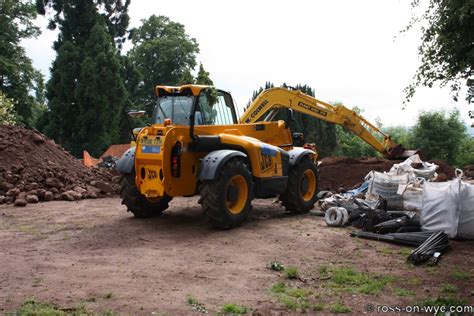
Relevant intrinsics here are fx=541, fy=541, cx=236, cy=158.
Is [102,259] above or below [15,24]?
below

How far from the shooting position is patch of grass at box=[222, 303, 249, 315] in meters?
4.88

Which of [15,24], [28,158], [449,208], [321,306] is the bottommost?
[321,306]

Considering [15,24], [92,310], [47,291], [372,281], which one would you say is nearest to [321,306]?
[372,281]

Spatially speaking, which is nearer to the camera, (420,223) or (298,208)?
(420,223)

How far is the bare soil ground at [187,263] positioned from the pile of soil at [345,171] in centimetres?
526

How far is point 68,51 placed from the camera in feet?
105

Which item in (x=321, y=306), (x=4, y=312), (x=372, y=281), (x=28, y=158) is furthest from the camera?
(x=28, y=158)

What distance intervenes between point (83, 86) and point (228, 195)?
80.3 feet

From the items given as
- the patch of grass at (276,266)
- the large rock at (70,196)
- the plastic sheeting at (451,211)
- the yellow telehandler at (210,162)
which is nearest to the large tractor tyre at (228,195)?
the yellow telehandler at (210,162)

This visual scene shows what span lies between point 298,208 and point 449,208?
3.47 meters

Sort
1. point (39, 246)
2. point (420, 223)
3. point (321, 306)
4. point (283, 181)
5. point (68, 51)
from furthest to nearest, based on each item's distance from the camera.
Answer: point (68, 51), point (283, 181), point (420, 223), point (39, 246), point (321, 306)

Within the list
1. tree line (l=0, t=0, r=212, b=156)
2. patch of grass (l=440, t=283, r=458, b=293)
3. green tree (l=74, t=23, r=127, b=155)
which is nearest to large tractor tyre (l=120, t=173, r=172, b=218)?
patch of grass (l=440, t=283, r=458, b=293)

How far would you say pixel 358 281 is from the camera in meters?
5.96

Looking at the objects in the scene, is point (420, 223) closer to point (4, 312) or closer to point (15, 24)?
point (4, 312)
